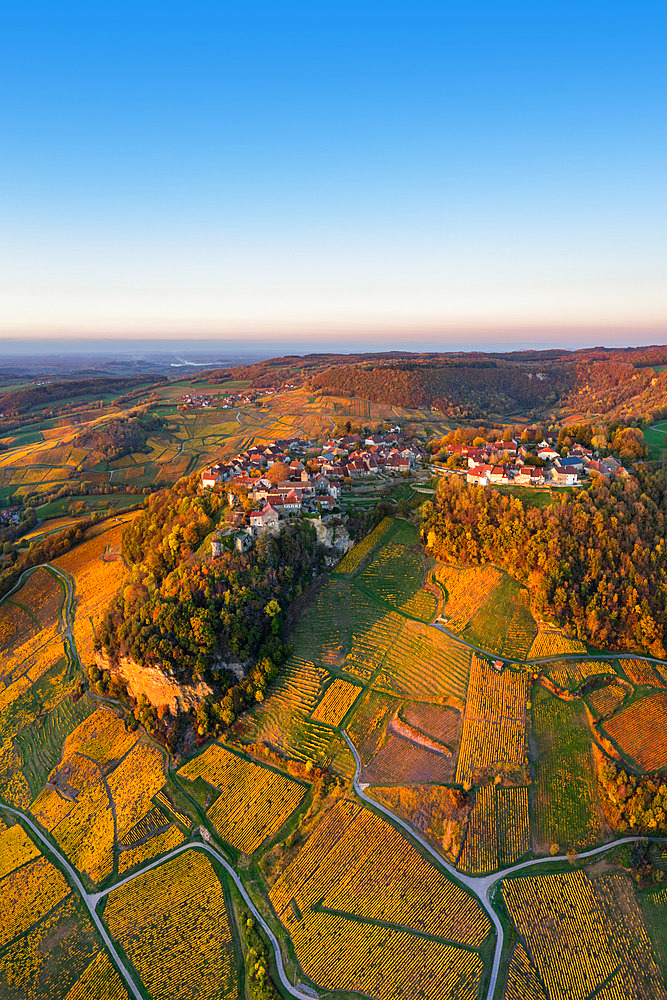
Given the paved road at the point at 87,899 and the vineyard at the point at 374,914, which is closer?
the vineyard at the point at 374,914

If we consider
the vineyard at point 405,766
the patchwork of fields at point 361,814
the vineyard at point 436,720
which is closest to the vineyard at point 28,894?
the patchwork of fields at point 361,814

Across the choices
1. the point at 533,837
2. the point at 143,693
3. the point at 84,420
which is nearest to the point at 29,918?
the point at 143,693

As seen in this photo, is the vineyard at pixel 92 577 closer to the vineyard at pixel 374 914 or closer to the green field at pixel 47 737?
the green field at pixel 47 737

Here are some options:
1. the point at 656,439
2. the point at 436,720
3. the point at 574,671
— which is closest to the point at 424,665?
the point at 436,720

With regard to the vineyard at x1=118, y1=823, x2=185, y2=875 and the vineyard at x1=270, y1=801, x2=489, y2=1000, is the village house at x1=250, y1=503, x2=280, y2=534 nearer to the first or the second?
the vineyard at x1=118, y1=823, x2=185, y2=875

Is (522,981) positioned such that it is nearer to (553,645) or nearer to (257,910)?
(257,910)

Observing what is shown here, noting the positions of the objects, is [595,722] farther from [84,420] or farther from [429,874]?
[84,420]

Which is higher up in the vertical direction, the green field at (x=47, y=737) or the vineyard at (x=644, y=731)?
the vineyard at (x=644, y=731)
